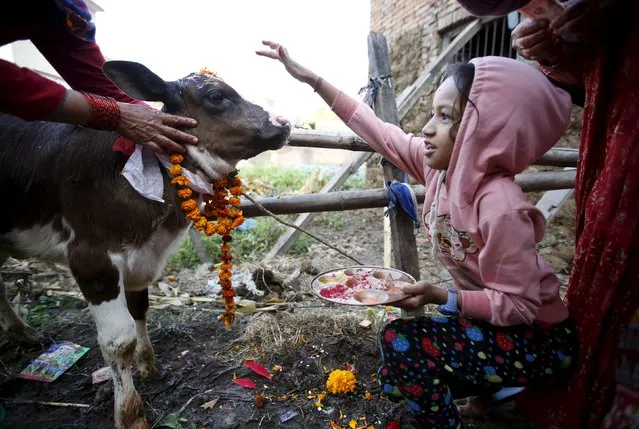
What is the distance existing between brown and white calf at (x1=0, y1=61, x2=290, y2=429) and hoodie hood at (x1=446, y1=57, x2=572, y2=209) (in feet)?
3.32

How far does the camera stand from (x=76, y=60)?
2215 mm

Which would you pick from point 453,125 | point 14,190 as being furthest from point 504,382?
point 14,190

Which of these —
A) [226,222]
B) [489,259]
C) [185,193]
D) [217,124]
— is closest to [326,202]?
[226,222]

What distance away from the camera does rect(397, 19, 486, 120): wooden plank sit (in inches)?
173

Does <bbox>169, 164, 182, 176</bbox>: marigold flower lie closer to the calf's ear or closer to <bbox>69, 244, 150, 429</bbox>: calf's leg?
the calf's ear

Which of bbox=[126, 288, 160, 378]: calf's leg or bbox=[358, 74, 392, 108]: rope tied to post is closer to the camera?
bbox=[126, 288, 160, 378]: calf's leg

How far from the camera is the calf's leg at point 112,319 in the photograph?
191 centimetres

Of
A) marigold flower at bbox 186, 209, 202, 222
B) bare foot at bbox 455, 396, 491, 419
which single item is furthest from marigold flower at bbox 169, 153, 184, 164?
bare foot at bbox 455, 396, 491, 419

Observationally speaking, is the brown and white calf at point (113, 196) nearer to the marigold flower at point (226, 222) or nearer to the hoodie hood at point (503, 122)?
the marigold flower at point (226, 222)

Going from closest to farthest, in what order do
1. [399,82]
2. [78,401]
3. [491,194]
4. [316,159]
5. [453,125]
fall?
[491,194] → [453,125] → [78,401] → [399,82] → [316,159]

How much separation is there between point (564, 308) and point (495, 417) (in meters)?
0.82

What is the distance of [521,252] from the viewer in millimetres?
1441

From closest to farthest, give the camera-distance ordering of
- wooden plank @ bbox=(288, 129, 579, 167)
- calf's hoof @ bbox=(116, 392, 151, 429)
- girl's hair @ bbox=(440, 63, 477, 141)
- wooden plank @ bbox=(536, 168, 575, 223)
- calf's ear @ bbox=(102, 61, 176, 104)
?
1. girl's hair @ bbox=(440, 63, 477, 141)
2. calf's ear @ bbox=(102, 61, 176, 104)
3. calf's hoof @ bbox=(116, 392, 151, 429)
4. wooden plank @ bbox=(288, 129, 579, 167)
5. wooden plank @ bbox=(536, 168, 575, 223)

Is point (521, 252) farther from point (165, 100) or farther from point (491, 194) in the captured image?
point (165, 100)
